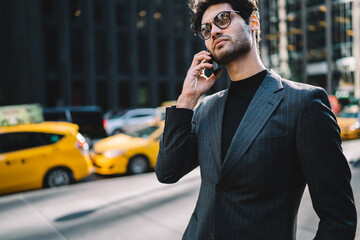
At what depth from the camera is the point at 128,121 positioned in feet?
63.1

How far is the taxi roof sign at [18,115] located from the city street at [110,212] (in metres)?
3.70

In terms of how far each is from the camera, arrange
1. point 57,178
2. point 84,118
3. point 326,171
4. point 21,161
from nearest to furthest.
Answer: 1. point 326,171
2. point 21,161
3. point 57,178
4. point 84,118

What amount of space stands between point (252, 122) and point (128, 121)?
59.2 ft

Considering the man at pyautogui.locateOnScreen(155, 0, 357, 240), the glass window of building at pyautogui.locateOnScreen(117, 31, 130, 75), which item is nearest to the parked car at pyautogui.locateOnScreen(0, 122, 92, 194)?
the man at pyautogui.locateOnScreen(155, 0, 357, 240)

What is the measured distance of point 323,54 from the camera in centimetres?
5338

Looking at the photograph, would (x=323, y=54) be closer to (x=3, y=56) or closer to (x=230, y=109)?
(x=3, y=56)

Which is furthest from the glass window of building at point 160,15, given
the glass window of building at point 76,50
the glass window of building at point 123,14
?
the glass window of building at point 76,50

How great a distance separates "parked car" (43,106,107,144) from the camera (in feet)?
52.5

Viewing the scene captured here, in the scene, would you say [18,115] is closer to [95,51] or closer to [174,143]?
[174,143]

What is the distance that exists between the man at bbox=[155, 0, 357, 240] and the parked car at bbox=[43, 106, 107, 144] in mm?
14802

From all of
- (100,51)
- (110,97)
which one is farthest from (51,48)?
(110,97)

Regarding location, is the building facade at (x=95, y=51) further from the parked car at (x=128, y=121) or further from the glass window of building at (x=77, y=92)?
the parked car at (x=128, y=121)

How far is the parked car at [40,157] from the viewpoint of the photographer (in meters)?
7.35

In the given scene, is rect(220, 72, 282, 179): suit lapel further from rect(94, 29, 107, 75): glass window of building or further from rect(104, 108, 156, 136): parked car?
rect(94, 29, 107, 75): glass window of building
